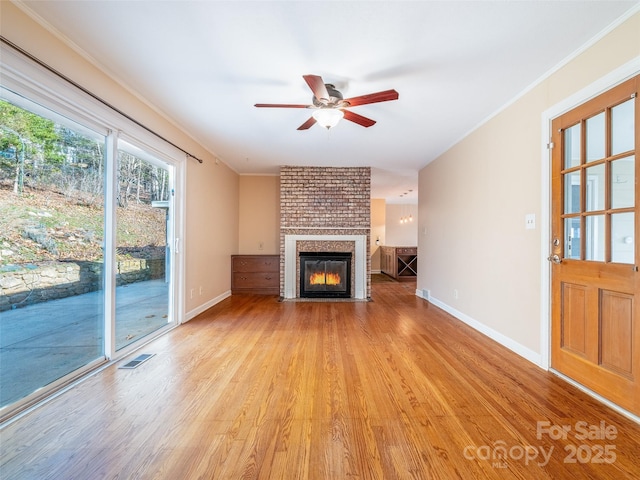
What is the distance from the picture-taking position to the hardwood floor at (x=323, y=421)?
1285mm

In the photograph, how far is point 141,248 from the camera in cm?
289

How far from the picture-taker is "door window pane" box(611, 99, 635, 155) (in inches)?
66.4

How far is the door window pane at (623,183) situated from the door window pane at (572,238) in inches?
11.9

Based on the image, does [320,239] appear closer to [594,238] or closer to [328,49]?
[328,49]

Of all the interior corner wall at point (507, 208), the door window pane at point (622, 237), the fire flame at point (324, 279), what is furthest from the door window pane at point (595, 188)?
the fire flame at point (324, 279)

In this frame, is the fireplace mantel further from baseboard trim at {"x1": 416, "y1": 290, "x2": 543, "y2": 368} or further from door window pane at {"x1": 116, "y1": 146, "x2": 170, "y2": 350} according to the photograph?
door window pane at {"x1": 116, "y1": 146, "x2": 170, "y2": 350}

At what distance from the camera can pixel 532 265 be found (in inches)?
95.7

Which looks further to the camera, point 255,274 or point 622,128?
point 255,274

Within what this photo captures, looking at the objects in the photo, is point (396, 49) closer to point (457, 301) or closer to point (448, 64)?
point (448, 64)

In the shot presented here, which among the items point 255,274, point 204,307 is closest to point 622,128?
point 204,307

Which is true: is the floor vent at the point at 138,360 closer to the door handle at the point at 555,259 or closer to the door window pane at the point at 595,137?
the door handle at the point at 555,259

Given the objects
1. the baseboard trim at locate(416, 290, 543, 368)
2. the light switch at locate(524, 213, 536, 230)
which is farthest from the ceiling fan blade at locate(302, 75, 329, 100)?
the baseboard trim at locate(416, 290, 543, 368)

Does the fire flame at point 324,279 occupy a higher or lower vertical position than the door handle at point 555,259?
lower

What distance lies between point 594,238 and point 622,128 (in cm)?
73
